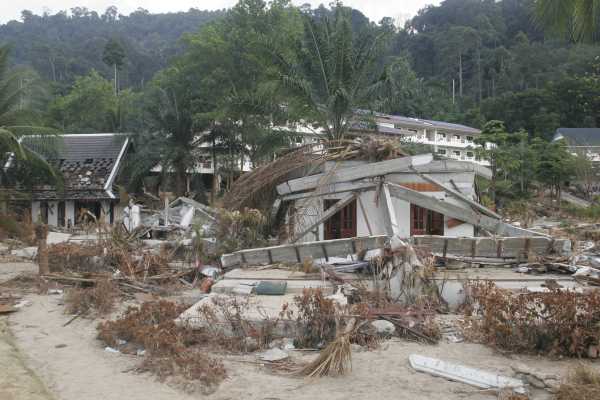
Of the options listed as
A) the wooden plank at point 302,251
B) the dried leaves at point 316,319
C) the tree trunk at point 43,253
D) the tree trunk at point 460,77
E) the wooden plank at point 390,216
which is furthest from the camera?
the tree trunk at point 460,77

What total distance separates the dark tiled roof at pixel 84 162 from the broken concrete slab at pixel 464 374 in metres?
20.7

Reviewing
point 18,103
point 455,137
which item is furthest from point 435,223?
point 455,137

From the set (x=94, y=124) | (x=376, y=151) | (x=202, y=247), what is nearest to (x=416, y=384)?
(x=202, y=247)

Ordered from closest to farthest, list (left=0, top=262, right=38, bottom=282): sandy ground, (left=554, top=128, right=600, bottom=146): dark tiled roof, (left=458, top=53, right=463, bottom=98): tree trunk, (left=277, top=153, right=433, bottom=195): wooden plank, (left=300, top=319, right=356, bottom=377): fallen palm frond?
(left=300, top=319, right=356, bottom=377): fallen palm frond < (left=277, top=153, right=433, bottom=195): wooden plank < (left=0, top=262, right=38, bottom=282): sandy ground < (left=554, top=128, right=600, bottom=146): dark tiled roof < (left=458, top=53, right=463, bottom=98): tree trunk

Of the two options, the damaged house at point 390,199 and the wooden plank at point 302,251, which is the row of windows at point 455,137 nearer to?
the damaged house at point 390,199

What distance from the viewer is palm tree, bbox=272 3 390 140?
16.1m

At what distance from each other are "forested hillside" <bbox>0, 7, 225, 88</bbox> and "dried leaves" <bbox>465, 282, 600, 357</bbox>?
39.2 metres

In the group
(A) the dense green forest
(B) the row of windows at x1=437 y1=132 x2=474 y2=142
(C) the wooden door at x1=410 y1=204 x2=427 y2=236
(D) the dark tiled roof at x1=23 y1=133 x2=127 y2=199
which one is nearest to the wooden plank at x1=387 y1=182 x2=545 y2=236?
(C) the wooden door at x1=410 y1=204 x2=427 y2=236

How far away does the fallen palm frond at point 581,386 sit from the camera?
14.8 ft

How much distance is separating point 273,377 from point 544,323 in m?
3.23

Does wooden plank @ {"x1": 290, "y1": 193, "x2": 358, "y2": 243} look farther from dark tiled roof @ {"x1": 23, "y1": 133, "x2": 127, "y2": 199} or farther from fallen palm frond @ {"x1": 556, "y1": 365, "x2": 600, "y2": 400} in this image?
dark tiled roof @ {"x1": 23, "y1": 133, "x2": 127, "y2": 199}

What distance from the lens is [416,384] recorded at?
17.4 ft

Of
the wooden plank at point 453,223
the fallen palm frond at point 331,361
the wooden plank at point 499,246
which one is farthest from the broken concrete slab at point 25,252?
the fallen palm frond at point 331,361

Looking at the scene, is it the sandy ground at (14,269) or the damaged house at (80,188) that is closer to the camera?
the sandy ground at (14,269)
